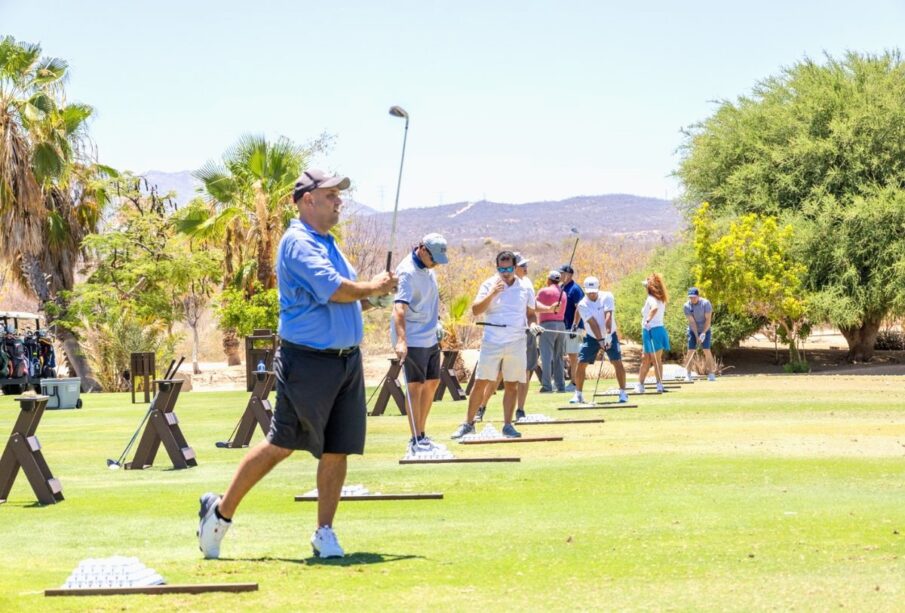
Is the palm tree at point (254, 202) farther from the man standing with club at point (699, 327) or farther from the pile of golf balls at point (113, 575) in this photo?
the pile of golf balls at point (113, 575)

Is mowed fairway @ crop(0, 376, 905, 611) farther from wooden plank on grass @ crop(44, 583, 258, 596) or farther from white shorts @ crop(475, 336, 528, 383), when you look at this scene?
white shorts @ crop(475, 336, 528, 383)

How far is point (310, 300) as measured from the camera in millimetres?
7699

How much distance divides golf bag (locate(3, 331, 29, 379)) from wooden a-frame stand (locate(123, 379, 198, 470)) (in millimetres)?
18409

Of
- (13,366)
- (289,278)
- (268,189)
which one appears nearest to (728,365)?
(268,189)

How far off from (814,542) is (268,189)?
3377 centimetres

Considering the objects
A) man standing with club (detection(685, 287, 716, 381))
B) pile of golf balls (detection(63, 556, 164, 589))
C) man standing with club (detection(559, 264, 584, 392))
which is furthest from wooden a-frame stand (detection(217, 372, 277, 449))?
man standing with club (detection(685, 287, 716, 381))

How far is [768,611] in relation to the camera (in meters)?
6.15

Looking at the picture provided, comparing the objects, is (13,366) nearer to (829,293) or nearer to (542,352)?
(542,352)

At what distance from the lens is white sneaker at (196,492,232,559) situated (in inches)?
303

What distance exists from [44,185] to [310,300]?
33239mm

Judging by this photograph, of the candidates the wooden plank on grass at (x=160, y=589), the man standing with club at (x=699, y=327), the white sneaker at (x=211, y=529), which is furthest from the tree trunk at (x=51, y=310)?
the wooden plank on grass at (x=160, y=589)

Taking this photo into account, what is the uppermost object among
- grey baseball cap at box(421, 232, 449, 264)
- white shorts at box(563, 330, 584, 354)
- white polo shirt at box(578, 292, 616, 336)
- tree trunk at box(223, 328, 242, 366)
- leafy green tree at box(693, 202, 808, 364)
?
leafy green tree at box(693, 202, 808, 364)

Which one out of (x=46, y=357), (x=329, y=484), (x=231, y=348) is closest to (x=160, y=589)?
(x=329, y=484)

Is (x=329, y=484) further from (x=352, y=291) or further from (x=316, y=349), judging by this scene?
(x=352, y=291)
